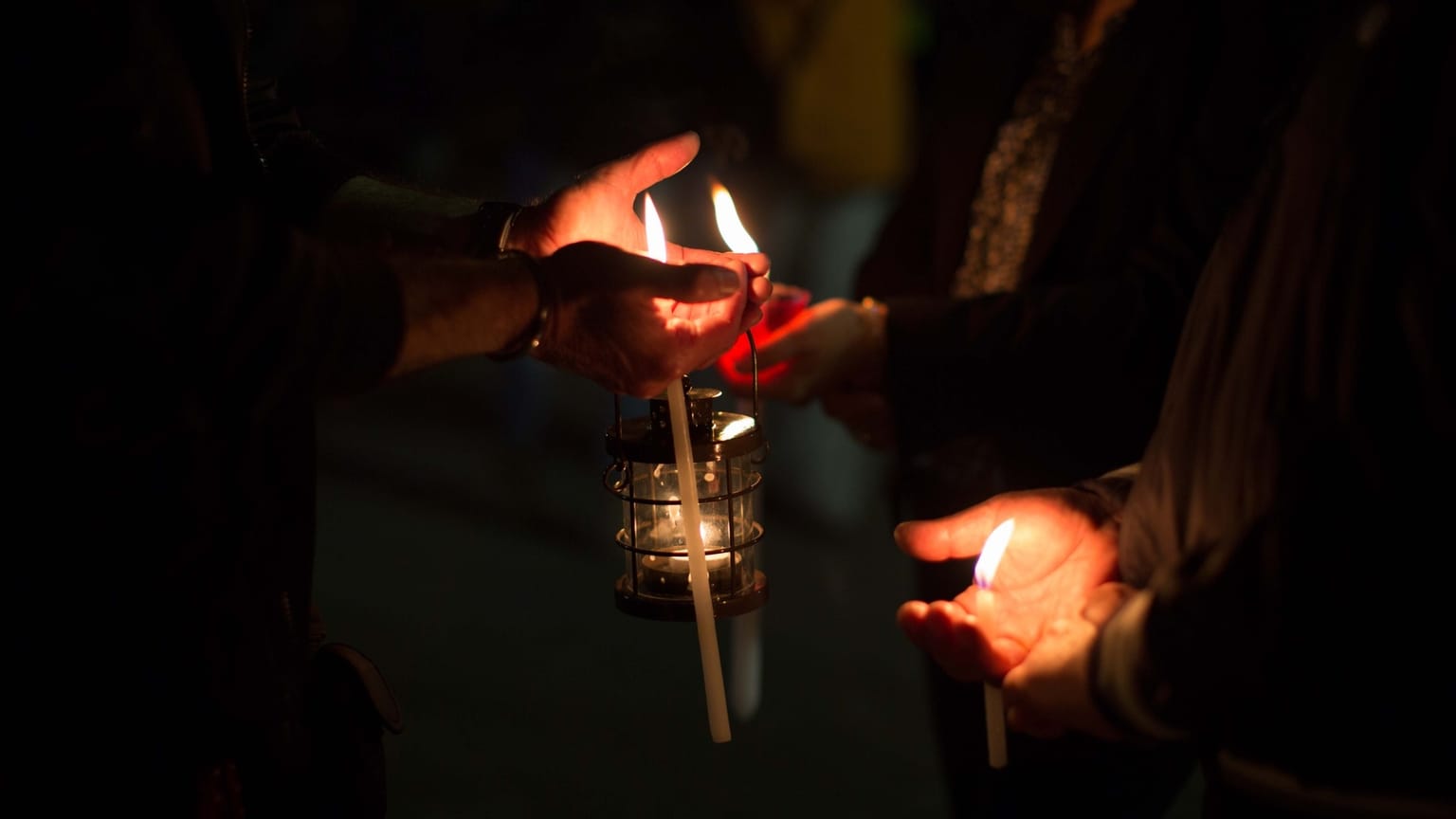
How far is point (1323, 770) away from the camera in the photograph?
3.27ft

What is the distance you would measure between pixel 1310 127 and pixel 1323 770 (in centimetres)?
56

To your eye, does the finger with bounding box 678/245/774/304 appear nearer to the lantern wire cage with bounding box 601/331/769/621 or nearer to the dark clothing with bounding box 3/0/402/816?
the lantern wire cage with bounding box 601/331/769/621

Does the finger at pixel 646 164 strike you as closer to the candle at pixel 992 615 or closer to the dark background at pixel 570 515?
the candle at pixel 992 615

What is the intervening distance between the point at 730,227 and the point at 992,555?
652mm

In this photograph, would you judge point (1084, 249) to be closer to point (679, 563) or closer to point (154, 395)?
point (679, 563)

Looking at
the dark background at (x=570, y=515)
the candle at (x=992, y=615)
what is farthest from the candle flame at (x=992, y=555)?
the dark background at (x=570, y=515)

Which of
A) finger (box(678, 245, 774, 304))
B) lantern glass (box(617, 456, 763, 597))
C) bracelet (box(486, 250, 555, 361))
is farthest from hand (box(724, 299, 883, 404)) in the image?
bracelet (box(486, 250, 555, 361))

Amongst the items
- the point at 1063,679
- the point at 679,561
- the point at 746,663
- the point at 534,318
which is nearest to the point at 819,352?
the point at 679,561

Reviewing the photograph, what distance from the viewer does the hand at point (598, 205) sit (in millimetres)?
1684

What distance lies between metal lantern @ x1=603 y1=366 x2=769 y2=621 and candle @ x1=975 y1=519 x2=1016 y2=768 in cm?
32

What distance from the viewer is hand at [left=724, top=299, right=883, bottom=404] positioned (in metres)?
2.29

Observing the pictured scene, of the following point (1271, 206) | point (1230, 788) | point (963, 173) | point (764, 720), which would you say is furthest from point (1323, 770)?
point (764, 720)

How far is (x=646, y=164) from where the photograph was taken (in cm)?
172

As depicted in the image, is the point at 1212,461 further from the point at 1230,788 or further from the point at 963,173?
the point at 963,173
